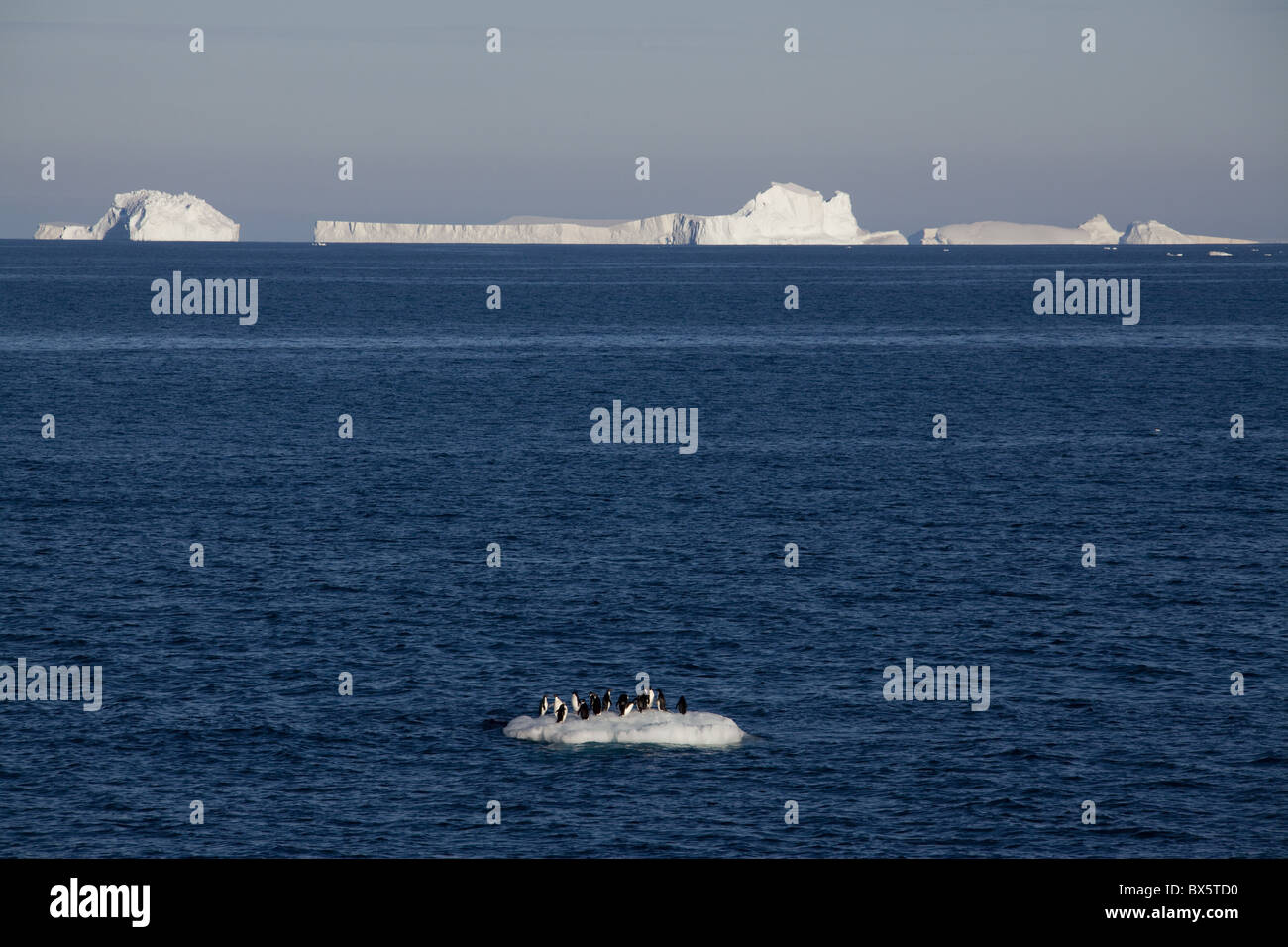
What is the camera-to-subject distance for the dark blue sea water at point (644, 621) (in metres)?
41.8

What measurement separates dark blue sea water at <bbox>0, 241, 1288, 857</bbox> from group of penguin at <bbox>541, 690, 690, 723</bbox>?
1.58 metres

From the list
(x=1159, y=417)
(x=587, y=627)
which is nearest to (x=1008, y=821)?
(x=587, y=627)

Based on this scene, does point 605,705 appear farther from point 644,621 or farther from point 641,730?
point 644,621

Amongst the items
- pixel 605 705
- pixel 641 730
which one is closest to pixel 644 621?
pixel 605 705

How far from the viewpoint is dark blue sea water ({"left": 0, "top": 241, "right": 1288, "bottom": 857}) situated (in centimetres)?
4175

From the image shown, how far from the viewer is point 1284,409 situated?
4744 inches

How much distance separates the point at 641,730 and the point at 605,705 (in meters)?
1.63

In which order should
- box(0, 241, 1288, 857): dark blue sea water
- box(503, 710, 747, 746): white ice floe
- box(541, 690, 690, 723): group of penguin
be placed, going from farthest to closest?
box(541, 690, 690, 723): group of penguin < box(503, 710, 747, 746): white ice floe < box(0, 241, 1288, 857): dark blue sea water

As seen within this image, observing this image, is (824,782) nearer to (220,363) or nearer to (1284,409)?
(1284,409)

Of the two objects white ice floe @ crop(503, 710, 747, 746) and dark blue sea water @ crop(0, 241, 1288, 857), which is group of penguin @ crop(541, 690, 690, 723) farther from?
dark blue sea water @ crop(0, 241, 1288, 857)

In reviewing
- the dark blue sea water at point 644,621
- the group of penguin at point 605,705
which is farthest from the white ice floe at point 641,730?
the dark blue sea water at point 644,621

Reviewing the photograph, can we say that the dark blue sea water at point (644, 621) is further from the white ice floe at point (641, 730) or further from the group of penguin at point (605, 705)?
the group of penguin at point (605, 705)

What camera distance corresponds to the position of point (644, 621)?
60.5 m

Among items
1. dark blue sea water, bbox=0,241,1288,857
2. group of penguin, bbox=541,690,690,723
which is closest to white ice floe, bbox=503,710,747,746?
group of penguin, bbox=541,690,690,723
